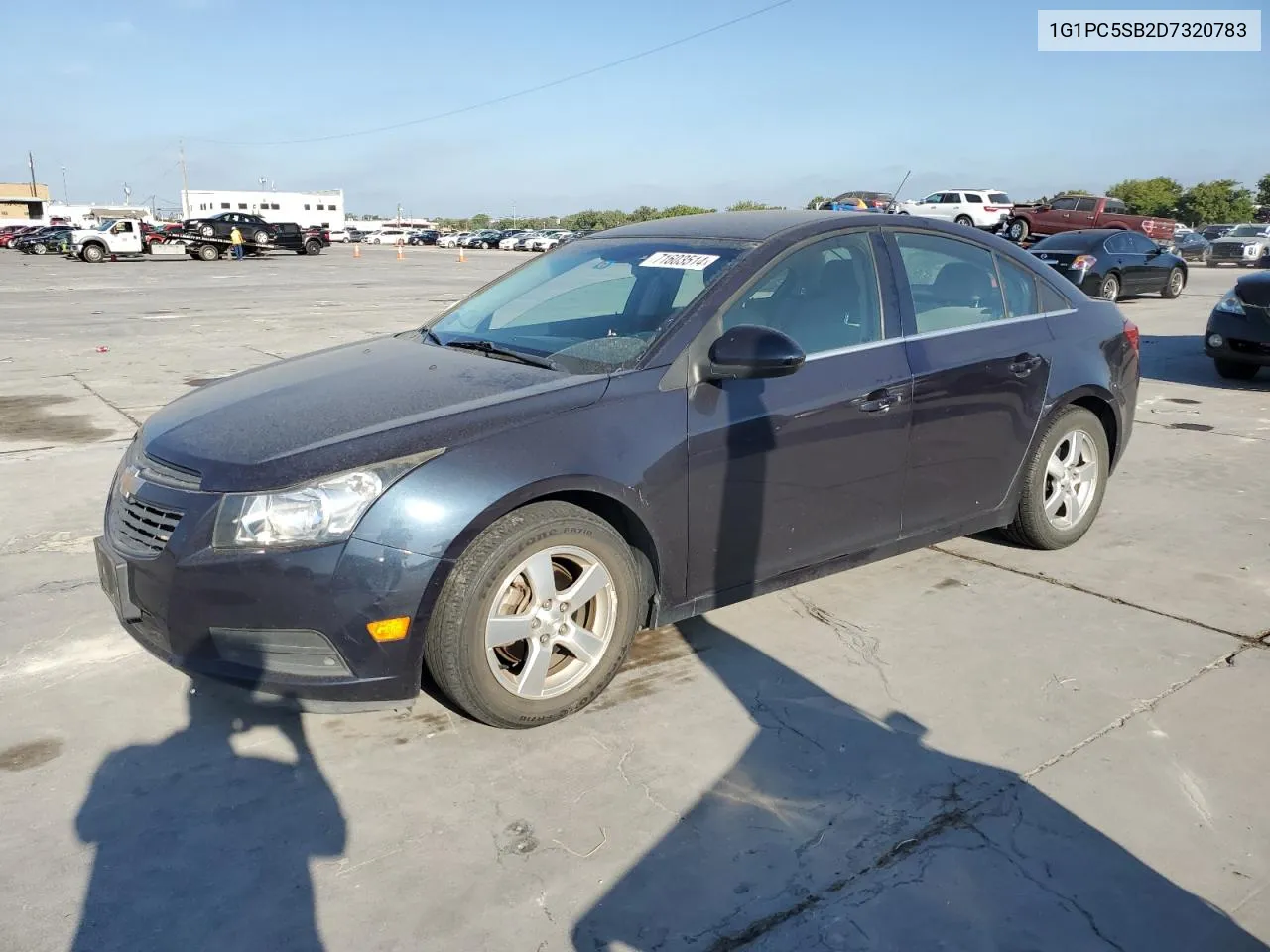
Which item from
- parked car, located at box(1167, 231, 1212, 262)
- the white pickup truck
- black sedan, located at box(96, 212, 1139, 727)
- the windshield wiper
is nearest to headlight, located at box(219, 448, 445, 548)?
black sedan, located at box(96, 212, 1139, 727)

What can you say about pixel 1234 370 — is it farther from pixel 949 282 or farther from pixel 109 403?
pixel 109 403

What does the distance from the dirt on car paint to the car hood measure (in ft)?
13.9

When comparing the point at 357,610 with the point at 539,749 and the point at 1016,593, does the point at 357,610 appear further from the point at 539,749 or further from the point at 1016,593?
the point at 1016,593

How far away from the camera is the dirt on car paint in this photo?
7363 mm

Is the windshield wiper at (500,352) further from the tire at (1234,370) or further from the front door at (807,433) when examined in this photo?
the tire at (1234,370)

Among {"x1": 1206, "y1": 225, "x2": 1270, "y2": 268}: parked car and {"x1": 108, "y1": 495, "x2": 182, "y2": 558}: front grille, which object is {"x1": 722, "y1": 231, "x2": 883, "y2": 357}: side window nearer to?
{"x1": 108, "y1": 495, "x2": 182, "y2": 558}: front grille

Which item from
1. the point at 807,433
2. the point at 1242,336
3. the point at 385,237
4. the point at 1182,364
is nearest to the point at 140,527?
the point at 807,433

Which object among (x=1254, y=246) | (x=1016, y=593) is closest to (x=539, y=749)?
(x=1016, y=593)

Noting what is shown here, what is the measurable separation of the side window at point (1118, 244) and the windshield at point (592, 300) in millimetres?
16155

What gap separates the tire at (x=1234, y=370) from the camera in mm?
10125

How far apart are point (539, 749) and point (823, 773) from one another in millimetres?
887

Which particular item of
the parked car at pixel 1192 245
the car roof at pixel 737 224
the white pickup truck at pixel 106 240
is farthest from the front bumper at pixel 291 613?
the parked car at pixel 1192 245

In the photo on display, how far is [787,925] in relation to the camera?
2355 millimetres

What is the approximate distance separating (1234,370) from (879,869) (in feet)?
32.0
